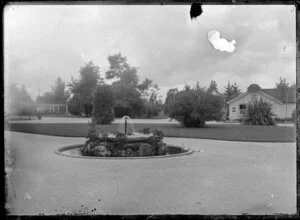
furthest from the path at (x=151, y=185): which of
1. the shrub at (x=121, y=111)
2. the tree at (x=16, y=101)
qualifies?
the shrub at (x=121, y=111)

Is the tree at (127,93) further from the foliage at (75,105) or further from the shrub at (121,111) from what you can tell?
the foliage at (75,105)

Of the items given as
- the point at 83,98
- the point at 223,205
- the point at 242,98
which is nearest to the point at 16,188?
the point at 223,205

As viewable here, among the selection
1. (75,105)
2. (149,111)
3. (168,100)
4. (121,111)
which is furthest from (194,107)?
(75,105)

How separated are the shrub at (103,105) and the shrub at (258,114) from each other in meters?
5.87

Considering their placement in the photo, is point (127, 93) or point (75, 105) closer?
point (75, 105)

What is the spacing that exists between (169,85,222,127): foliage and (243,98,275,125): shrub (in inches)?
200

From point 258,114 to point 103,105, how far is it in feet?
22.2

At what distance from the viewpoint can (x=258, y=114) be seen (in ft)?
40.1

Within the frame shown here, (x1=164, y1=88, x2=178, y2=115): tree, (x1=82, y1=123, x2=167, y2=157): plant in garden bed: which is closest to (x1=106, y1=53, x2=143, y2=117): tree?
(x1=164, y1=88, x2=178, y2=115): tree

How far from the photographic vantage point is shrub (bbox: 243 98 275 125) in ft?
36.5

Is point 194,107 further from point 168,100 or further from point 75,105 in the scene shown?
point 75,105

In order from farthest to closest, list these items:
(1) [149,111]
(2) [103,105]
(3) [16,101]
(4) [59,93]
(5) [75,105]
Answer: (1) [149,111]
(5) [75,105]
(2) [103,105]
(4) [59,93]
(3) [16,101]

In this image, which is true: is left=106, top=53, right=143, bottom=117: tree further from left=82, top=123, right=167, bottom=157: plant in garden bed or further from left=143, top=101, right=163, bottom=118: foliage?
left=82, top=123, right=167, bottom=157: plant in garden bed

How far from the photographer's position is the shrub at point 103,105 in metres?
12.7
